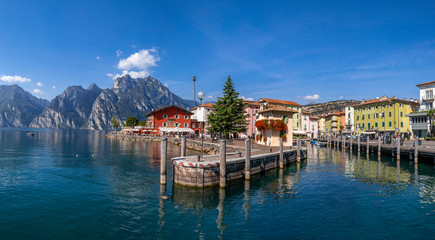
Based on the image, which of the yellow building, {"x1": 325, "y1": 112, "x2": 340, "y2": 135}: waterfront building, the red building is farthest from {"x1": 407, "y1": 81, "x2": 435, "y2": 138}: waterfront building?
the red building

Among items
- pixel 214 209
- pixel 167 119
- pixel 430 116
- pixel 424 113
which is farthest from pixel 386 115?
pixel 214 209

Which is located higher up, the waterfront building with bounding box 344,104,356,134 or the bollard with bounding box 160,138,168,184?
the waterfront building with bounding box 344,104,356,134

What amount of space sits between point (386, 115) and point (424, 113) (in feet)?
40.7

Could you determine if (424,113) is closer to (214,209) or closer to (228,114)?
(228,114)

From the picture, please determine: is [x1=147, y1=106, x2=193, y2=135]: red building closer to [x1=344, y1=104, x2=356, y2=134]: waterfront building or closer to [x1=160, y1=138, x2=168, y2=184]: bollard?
[x1=344, y1=104, x2=356, y2=134]: waterfront building

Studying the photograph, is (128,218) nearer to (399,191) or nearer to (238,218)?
(238,218)

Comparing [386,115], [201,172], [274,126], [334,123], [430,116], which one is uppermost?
[386,115]

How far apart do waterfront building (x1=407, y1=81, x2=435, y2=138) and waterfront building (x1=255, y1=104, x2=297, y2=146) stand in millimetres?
42659

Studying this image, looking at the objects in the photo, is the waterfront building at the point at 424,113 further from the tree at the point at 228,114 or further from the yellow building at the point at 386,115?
the tree at the point at 228,114

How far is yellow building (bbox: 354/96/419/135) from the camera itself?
68.3 m

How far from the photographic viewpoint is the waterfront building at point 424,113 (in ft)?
195

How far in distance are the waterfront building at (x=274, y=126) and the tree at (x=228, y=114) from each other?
7339mm

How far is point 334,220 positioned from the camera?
1241 cm

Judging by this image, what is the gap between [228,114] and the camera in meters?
49.1
